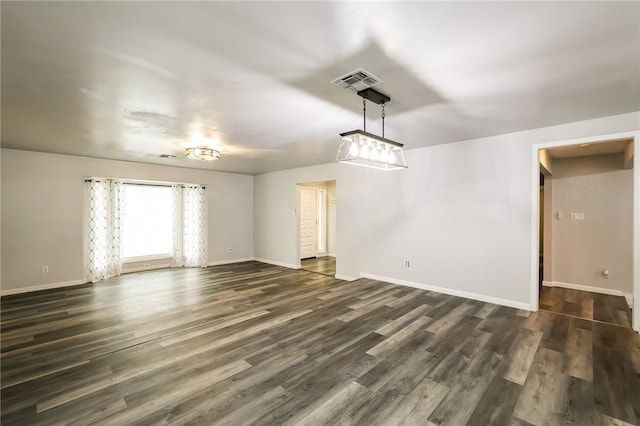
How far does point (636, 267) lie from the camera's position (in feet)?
10.4

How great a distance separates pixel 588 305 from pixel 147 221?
28.5ft

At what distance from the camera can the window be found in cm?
636

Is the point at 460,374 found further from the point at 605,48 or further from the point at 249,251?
the point at 249,251

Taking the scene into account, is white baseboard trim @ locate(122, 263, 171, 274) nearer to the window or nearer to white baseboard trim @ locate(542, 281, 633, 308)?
the window

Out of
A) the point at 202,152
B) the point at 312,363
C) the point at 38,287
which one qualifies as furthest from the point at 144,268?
the point at 312,363

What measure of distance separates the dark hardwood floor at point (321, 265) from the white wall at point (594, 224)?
4.53 meters

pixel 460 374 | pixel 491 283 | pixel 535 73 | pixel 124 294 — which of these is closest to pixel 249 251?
pixel 124 294

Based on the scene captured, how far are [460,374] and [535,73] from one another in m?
2.54

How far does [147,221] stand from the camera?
666 cm

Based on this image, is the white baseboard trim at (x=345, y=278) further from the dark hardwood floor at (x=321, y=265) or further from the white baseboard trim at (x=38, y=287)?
the white baseboard trim at (x=38, y=287)

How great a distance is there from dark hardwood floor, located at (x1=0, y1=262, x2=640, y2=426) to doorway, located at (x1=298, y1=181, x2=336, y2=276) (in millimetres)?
4235

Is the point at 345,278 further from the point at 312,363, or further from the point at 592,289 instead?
the point at 592,289

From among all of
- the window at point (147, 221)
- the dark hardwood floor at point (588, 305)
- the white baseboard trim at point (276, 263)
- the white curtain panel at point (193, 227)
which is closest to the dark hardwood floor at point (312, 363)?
the dark hardwood floor at point (588, 305)

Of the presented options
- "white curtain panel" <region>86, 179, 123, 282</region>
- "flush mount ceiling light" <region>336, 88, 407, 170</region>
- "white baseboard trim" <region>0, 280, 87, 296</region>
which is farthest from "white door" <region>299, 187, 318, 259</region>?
"flush mount ceiling light" <region>336, 88, 407, 170</region>
